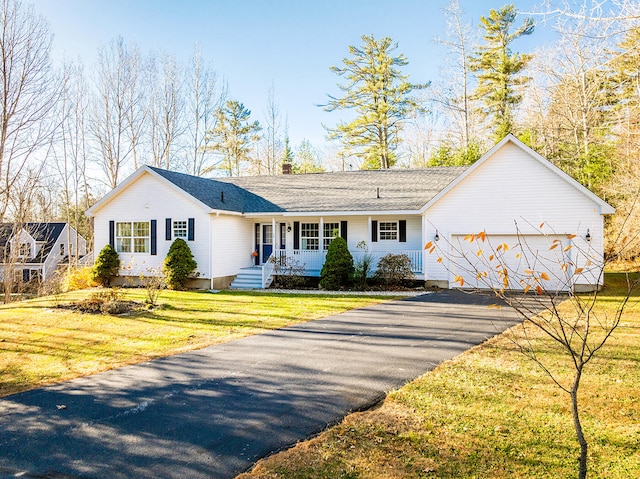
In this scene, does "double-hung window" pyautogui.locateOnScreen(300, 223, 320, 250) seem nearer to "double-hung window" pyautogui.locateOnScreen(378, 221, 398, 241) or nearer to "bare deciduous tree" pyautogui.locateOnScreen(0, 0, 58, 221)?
"double-hung window" pyautogui.locateOnScreen(378, 221, 398, 241)

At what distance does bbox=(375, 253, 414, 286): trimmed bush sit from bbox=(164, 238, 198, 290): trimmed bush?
7586 mm

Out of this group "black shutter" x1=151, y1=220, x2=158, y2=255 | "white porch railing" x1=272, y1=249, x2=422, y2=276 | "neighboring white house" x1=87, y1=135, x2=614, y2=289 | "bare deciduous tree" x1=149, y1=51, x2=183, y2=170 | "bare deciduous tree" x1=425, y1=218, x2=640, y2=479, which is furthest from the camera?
"bare deciduous tree" x1=149, y1=51, x2=183, y2=170

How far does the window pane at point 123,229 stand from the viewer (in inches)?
784

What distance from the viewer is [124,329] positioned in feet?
34.1

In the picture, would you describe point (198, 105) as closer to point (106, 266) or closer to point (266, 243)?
point (266, 243)

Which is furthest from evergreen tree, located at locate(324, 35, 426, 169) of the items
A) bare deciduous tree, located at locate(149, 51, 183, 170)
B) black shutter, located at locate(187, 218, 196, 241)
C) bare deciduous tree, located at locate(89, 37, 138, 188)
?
black shutter, located at locate(187, 218, 196, 241)

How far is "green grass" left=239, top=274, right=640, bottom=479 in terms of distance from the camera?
3.80 m

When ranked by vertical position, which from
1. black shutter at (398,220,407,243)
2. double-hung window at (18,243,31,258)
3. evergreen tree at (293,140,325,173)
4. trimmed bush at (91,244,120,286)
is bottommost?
trimmed bush at (91,244,120,286)

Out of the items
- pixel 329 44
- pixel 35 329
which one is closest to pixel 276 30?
pixel 329 44

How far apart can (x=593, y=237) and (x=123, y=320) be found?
49.8 ft

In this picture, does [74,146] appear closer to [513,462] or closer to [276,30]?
[276,30]

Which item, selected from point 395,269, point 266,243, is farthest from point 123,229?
point 395,269

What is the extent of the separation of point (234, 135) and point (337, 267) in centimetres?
2394

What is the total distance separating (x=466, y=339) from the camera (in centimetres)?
884
